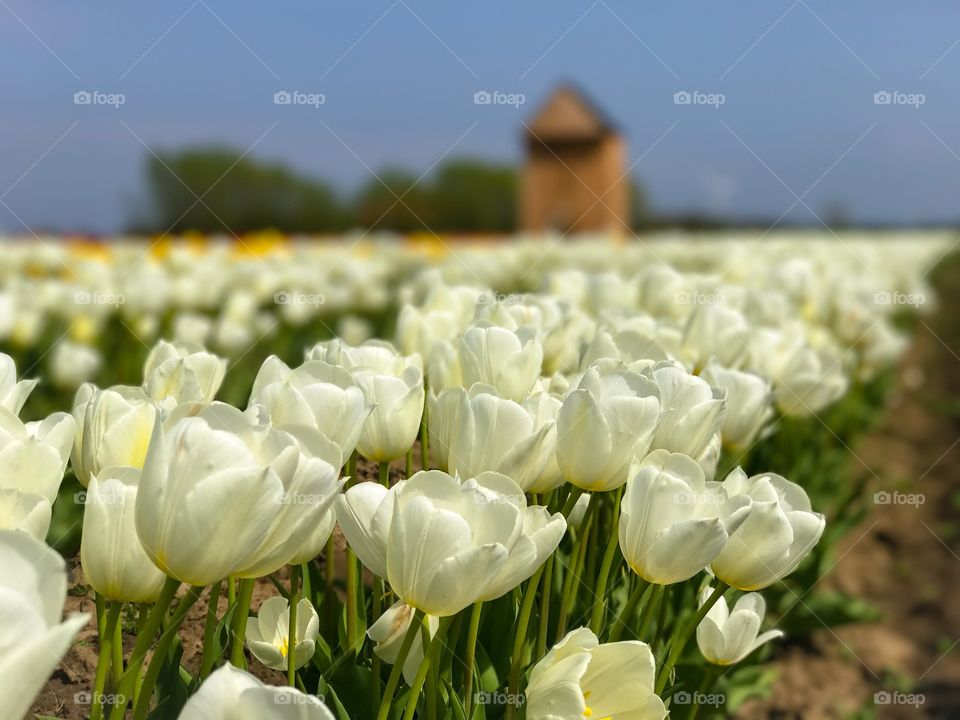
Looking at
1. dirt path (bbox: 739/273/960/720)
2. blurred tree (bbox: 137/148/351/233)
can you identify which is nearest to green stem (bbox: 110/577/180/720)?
dirt path (bbox: 739/273/960/720)

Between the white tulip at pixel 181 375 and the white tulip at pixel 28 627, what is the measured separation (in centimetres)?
56

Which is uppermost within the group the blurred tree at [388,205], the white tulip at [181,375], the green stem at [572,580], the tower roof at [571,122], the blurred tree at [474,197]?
the white tulip at [181,375]

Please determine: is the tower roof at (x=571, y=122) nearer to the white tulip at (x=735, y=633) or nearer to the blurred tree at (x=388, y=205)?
the blurred tree at (x=388, y=205)

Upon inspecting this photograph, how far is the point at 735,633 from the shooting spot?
4.99 ft

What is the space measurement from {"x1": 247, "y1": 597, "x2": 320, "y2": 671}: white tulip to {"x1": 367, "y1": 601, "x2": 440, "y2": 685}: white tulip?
0.31ft

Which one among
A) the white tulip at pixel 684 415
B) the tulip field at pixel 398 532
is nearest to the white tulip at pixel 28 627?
the tulip field at pixel 398 532

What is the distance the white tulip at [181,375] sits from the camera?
150 cm

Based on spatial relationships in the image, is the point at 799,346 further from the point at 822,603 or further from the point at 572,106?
the point at 572,106

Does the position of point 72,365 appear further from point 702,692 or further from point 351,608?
point 702,692

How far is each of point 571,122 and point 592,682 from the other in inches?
1050

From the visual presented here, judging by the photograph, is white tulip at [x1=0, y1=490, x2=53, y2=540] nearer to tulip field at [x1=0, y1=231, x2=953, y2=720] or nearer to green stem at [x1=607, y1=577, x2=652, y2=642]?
tulip field at [x1=0, y1=231, x2=953, y2=720]

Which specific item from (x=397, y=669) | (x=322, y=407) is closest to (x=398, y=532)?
(x=397, y=669)

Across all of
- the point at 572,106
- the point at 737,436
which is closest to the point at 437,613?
the point at 737,436

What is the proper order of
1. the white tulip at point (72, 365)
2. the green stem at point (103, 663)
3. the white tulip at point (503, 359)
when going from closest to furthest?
1. the green stem at point (103, 663)
2. the white tulip at point (503, 359)
3. the white tulip at point (72, 365)
